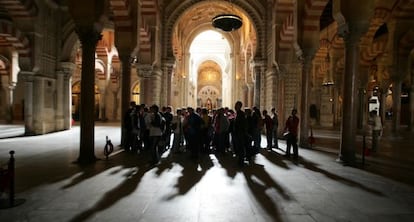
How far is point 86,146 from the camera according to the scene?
20.5 ft

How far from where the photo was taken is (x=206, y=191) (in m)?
4.14

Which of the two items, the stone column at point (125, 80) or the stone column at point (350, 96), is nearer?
the stone column at point (350, 96)

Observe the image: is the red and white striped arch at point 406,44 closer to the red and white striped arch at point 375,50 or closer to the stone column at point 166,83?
the red and white striped arch at point 375,50

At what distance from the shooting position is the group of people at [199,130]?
20.1 ft

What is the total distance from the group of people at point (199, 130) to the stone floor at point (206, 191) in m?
0.45

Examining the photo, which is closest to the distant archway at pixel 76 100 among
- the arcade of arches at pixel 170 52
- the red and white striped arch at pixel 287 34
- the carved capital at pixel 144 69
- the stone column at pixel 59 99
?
the arcade of arches at pixel 170 52

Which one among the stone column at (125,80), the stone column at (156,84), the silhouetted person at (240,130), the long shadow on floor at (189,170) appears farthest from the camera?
the stone column at (156,84)

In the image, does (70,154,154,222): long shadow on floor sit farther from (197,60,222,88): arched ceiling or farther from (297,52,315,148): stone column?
(197,60,222,88): arched ceiling

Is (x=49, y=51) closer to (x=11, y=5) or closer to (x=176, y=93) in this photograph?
(x=11, y=5)

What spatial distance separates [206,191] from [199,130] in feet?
9.24

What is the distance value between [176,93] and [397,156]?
685 inches

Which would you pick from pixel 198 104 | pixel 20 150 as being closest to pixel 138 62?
pixel 20 150

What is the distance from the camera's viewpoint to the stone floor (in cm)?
325

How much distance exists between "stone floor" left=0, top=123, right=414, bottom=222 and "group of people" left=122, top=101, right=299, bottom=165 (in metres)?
0.45
